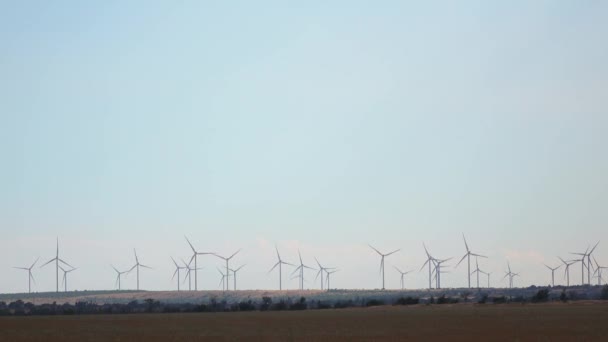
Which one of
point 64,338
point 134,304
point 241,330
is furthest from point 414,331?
point 134,304

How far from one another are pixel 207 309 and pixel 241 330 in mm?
79493

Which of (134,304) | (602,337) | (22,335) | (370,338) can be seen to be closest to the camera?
(602,337)

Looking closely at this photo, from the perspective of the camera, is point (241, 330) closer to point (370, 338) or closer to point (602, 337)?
point (370, 338)

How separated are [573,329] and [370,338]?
16.1 metres

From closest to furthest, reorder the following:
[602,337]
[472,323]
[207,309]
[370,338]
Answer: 1. [602,337]
2. [370,338]
3. [472,323]
4. [207,309]

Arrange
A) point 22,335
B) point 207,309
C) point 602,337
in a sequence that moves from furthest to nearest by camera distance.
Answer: point 207,309, point 22,335, point 602,337

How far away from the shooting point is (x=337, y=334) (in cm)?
7431

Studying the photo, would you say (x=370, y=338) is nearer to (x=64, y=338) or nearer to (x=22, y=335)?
(x=64, y=338)

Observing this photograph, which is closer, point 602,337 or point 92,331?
point 602,337

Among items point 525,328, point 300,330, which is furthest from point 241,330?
point 525,328

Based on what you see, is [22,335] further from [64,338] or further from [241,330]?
[241,330]

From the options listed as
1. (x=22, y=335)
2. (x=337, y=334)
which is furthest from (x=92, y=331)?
(x=337, y=334)

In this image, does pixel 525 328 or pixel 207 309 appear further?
pixel 207 309

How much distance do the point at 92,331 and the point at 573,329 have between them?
4037 cm
